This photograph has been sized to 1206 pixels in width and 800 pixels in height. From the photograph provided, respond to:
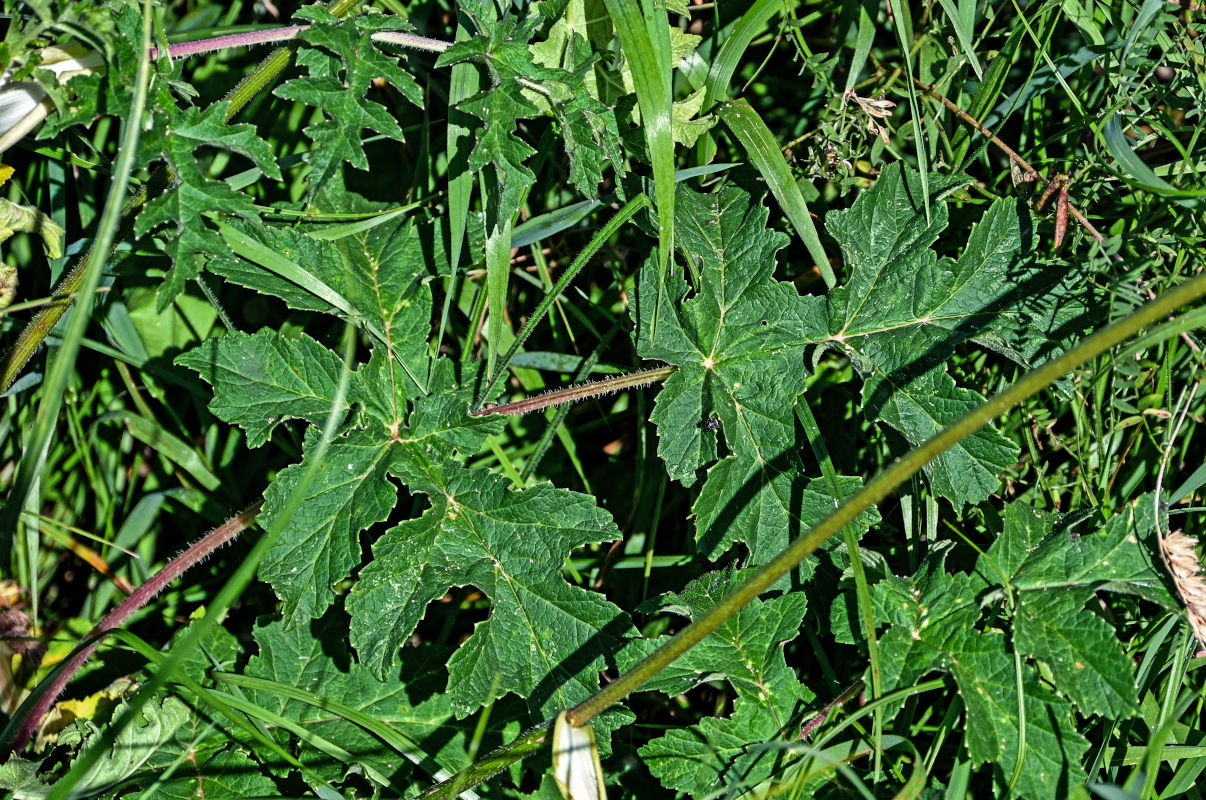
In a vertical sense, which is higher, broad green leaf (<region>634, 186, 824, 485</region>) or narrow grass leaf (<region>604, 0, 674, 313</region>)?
narrow grass leaf (<region>604, 0, 674, 313</region>)

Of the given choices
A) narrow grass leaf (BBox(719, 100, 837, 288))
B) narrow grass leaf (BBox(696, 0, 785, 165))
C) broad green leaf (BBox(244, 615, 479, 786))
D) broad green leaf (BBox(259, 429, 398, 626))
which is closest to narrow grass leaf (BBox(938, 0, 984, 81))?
narrow grass leaf (BBox(696, 0, 785, 165))

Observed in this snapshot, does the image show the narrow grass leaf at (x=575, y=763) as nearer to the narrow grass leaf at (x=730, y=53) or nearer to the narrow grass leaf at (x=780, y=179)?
the narrow grass leaf at (x=780, y=179)

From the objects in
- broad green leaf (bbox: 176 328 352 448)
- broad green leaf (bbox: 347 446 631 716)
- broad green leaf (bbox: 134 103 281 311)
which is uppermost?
broad green leaf (bbox: 134 103 281 311)

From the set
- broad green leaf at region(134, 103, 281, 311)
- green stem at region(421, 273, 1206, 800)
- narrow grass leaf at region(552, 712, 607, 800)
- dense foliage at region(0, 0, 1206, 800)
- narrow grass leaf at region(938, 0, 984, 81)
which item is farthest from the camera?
narrow grass leaf at region(938, 0, 984, 81)

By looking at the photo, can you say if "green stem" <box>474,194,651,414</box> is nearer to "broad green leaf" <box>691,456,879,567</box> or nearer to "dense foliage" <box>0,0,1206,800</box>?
"dense foliage" <box>0,0,1206,800</box>

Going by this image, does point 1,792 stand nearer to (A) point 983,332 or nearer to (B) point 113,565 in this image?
(B) point 113,565

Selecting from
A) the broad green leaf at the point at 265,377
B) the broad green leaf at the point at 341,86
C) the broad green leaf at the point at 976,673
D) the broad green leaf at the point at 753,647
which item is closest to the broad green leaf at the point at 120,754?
the broad green leaf at the point at 265,377

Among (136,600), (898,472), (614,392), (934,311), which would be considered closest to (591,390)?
(614,392)
